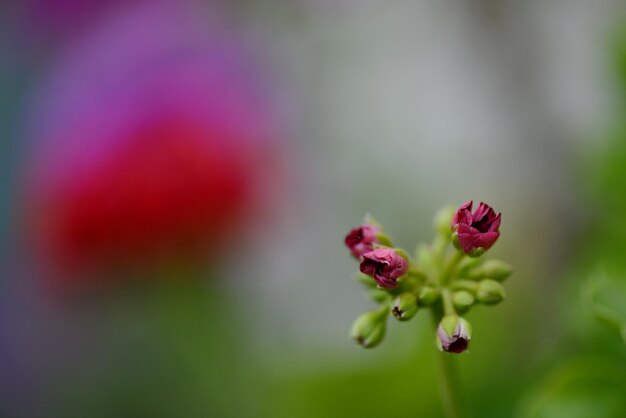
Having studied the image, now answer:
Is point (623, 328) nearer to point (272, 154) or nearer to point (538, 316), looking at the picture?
point (538, 316)

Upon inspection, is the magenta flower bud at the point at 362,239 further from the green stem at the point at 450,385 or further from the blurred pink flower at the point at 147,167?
the blurred pink flower at the point at 147,167

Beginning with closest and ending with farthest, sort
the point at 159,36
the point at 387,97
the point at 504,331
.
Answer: the point at 504,331, the point at 159,36, the point at 387,97

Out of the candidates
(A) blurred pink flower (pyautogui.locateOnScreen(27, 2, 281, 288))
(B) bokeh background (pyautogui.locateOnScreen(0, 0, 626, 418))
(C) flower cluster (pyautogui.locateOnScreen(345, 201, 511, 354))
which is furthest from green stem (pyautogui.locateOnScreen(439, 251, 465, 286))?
(A) blurred pink flower (pyautogui.locateOnScreen(27, 2, 281, 288))

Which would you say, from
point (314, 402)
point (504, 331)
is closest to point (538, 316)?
point (504, 331)

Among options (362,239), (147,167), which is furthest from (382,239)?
(147,167)

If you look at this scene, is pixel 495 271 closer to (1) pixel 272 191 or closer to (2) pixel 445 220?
(2) pixel 445 220

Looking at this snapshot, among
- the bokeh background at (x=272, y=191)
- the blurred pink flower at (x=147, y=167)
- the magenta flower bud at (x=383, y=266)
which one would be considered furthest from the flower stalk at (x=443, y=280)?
the blurred pink flower at (x=147, y=167)

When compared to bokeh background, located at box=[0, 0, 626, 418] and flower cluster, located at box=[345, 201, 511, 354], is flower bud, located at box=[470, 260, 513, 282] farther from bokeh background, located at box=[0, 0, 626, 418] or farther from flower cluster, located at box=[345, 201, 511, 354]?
bokeh background, located at box=[0, 0, 626, 418]
